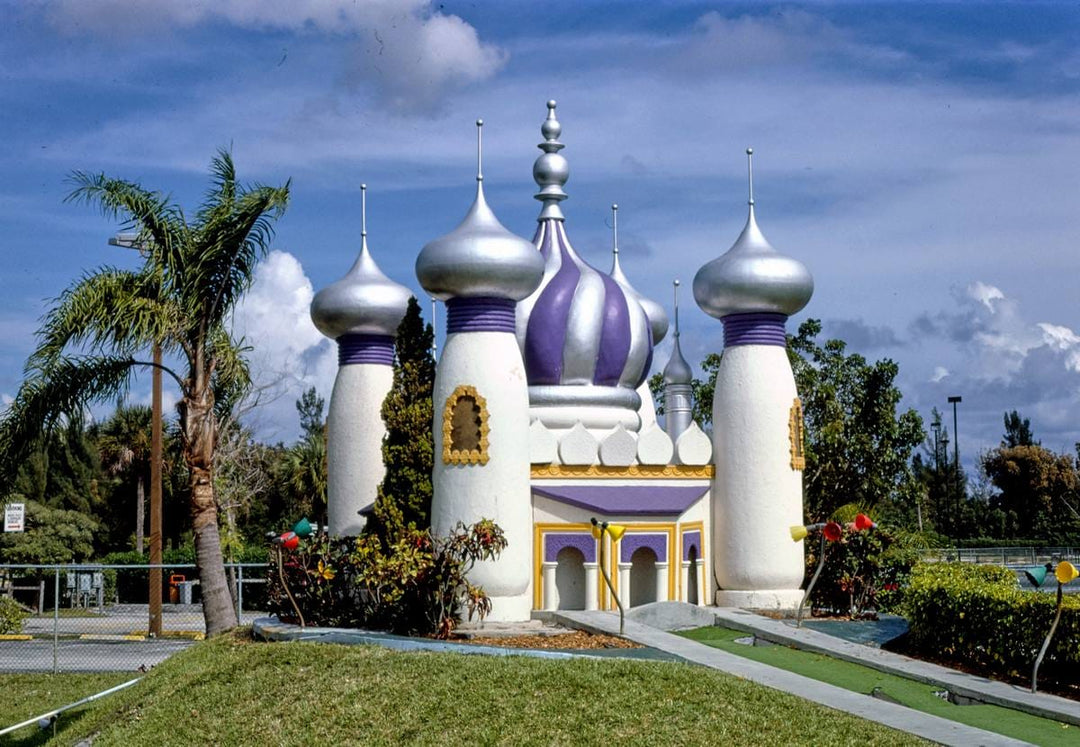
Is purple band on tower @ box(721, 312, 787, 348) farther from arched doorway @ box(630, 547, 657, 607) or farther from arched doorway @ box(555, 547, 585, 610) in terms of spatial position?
arched doorway @ box(555, 547, 585, 610)

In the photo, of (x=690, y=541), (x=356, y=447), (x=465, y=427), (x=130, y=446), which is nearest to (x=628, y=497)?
(x=690, y=541)

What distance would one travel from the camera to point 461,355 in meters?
19.7

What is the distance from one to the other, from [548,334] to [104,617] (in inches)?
592

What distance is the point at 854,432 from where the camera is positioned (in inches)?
1406

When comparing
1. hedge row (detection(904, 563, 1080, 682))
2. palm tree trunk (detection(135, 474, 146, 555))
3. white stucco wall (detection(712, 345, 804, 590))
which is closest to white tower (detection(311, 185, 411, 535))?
white stucco wall (detection(712, 345, 804, 590))

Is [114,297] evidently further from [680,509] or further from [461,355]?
[680,509]

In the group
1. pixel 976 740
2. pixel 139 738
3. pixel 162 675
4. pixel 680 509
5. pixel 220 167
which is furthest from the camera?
pixel 680 509

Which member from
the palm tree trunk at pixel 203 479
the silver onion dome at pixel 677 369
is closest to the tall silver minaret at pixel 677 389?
the silver onion dome at pixel 677 369

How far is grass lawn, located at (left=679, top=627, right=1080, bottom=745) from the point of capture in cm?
1252

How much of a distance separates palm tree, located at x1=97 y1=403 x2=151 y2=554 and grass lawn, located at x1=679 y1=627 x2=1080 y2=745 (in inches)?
1078

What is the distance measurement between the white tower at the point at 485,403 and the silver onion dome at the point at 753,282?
3.28 meters

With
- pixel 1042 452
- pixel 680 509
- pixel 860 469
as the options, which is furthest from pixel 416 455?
pixel 1042 452

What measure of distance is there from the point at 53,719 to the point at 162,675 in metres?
1.58

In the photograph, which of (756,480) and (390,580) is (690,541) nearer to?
(756,480)
